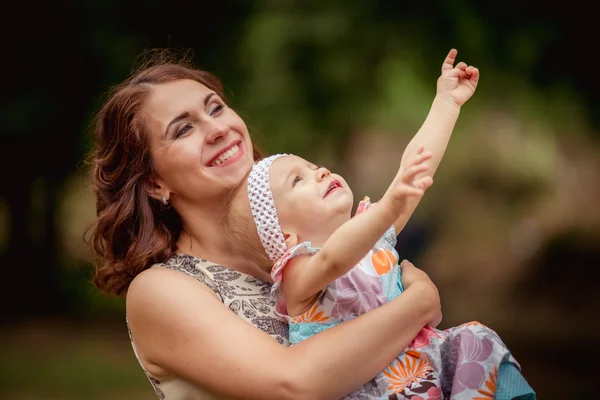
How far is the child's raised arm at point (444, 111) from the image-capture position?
2.59 m

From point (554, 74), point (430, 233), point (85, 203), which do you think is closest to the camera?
point (554, 74)

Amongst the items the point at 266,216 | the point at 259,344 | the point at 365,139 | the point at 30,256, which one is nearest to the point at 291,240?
the point at 266,216

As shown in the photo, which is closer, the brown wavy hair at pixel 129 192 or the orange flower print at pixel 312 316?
the orange flower print at pixel 312 316

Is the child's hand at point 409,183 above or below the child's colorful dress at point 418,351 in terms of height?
above

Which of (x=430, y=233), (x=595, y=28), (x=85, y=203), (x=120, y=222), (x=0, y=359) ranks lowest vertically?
(x=0, y=359)

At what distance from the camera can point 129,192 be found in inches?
110

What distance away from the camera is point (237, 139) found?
2.66 metres

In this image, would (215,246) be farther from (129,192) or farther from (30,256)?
(30,256)

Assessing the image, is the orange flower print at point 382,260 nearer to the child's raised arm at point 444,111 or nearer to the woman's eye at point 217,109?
the child's raised arm at point 444,111

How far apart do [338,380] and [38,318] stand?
863cm

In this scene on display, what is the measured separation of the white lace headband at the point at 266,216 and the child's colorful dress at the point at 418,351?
83 millimetres

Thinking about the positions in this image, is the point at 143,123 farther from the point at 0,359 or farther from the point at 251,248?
the point at 0,359

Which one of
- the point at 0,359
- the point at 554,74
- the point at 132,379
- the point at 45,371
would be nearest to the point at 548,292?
the point at 554,74

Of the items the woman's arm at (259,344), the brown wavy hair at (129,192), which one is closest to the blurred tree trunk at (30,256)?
the brown wavy hair at (129,192)
